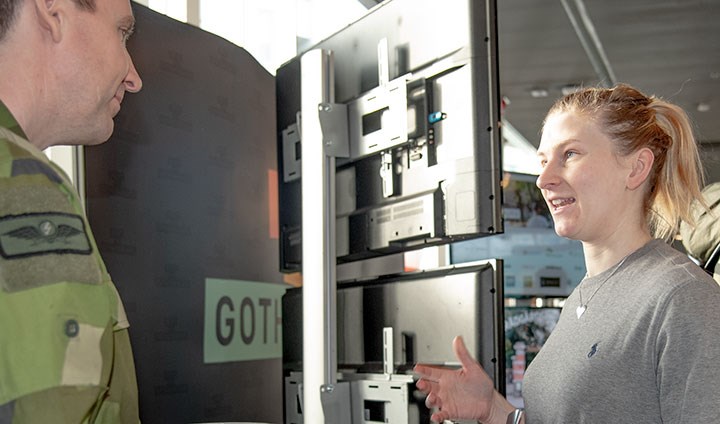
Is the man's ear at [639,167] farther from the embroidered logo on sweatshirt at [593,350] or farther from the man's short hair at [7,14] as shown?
the man's short hair at [7,14]

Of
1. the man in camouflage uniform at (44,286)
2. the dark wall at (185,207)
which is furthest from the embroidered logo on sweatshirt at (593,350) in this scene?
the dark wall at (185,207)

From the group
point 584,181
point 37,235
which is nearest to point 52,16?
point 37,235

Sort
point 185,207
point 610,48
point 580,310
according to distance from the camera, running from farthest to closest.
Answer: point 610,48 < point 185,207 < point 580,310

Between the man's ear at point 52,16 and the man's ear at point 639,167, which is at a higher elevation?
the man's ear at point 52,16

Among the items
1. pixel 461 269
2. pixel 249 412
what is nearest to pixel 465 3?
pixel 461 269

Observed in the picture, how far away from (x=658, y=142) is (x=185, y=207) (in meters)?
1.27

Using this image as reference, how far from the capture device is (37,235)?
742mm

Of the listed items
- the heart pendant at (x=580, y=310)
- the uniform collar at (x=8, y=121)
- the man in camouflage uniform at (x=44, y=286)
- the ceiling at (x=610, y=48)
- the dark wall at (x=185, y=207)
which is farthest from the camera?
the ceiling at (x=610, y=48)

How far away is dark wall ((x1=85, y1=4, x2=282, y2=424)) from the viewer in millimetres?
2137

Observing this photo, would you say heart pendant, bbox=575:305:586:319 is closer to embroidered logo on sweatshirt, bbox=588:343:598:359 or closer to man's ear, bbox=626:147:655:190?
embroidered logo on sweatshirt, bbox=588:343:598:359

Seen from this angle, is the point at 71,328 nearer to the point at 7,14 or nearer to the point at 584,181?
the point at 7,14

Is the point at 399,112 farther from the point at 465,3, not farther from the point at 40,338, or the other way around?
the point at 40,338

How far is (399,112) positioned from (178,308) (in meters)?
1.05

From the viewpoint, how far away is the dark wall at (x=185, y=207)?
2137 millimetres
